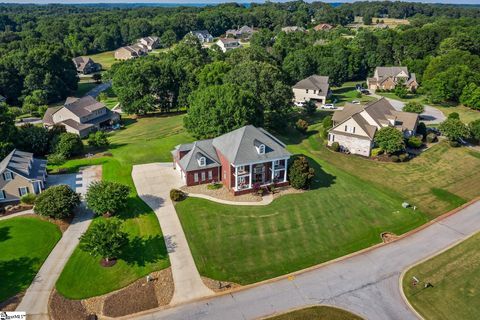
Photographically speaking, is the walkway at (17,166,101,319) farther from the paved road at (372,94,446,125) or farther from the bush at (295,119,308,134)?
the paved road at (372,94,446,125)

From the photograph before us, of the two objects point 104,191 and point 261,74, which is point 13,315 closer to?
point 104,191

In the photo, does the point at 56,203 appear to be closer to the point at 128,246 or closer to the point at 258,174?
the point at 128,246

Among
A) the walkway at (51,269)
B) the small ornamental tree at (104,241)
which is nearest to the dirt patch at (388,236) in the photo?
the small ornamental tree at (104,241)

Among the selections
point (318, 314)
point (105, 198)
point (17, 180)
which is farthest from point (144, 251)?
point (17, 180)

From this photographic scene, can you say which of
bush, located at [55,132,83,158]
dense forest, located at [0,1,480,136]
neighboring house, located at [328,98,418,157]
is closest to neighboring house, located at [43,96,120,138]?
dense forest, located at [0,1,480,136]

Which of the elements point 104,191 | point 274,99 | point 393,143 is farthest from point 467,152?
point 104,191
